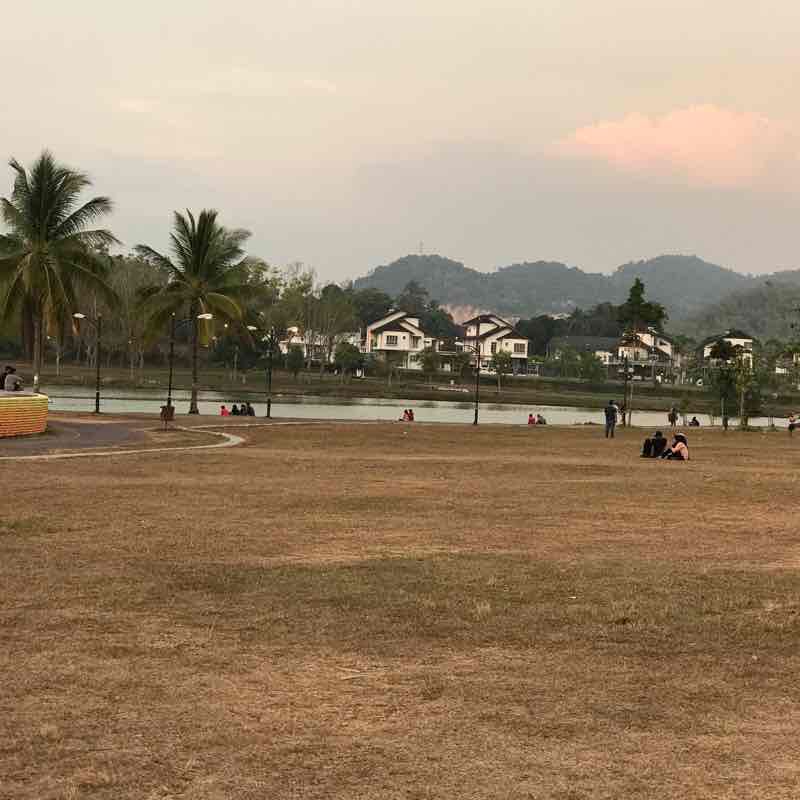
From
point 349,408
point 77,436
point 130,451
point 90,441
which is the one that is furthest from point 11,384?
point 349,408

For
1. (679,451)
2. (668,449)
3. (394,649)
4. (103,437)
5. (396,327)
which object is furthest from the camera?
(396,327)

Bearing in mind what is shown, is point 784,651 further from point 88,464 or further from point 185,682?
point 88,464

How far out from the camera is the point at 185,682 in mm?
8219

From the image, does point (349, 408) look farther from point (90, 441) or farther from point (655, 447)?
point (655, 447)

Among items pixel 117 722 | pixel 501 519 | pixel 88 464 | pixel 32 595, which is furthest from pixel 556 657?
pixel 88 464

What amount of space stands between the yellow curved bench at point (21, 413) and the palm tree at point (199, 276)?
20.8 meters

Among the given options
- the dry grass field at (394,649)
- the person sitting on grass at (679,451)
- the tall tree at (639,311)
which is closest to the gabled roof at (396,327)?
the tall tree at (639,311)

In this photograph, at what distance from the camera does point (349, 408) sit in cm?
10119

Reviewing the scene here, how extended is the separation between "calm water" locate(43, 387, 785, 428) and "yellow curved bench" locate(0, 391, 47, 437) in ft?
131

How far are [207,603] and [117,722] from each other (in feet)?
12.5

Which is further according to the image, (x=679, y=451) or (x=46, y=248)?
(x=46, y=248)

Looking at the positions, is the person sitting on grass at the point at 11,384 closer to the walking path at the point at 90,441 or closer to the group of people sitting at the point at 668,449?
the walking path at the point at 90,441

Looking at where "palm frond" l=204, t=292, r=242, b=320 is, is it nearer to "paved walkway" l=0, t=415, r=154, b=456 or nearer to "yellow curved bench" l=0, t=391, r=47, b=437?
"paved walkway" l=0, t=415, r=154, b=456

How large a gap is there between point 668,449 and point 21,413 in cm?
2119
